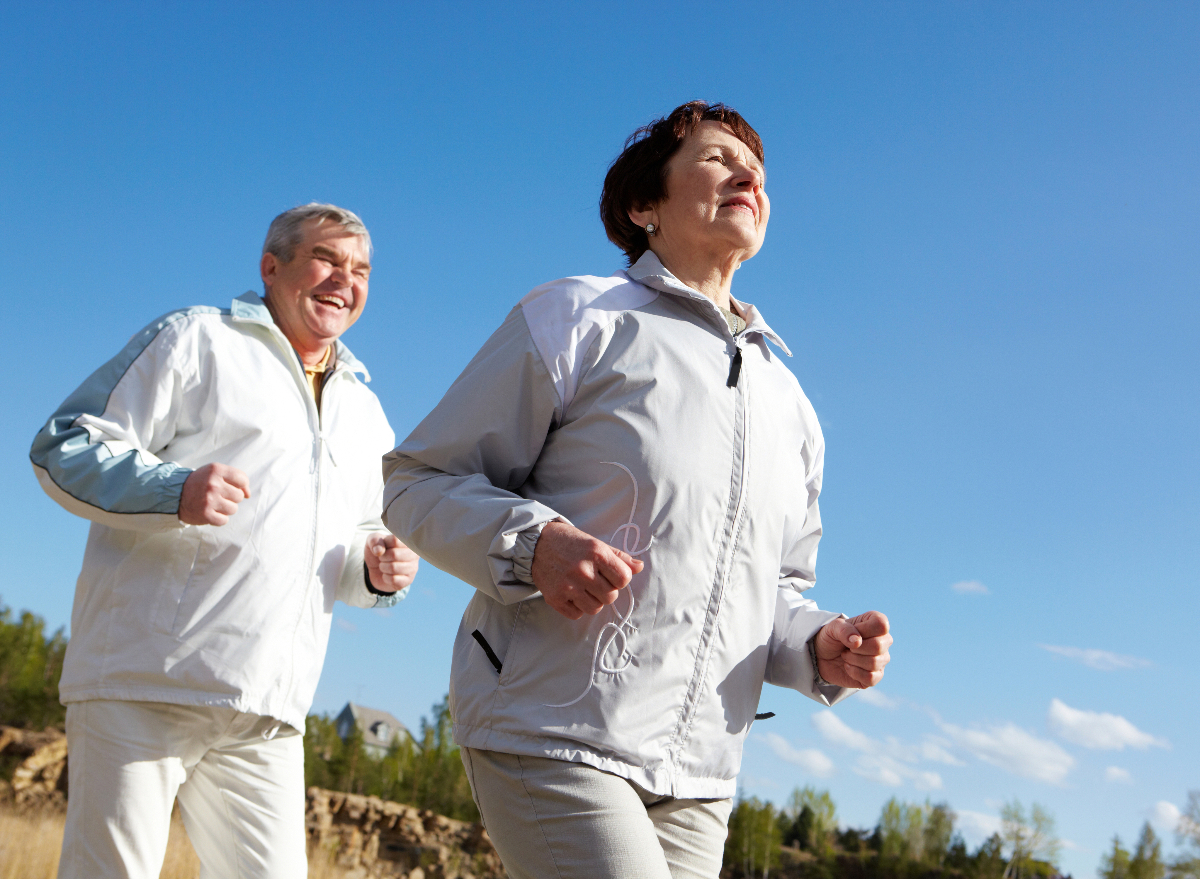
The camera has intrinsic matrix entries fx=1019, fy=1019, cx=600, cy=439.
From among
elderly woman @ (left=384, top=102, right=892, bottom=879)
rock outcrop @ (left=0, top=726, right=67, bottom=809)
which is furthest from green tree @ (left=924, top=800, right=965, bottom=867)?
elderly woman @ (left=384, top=102, right=892, bottom=879)

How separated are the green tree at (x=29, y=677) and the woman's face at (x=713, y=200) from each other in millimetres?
15049

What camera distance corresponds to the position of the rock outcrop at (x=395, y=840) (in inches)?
402

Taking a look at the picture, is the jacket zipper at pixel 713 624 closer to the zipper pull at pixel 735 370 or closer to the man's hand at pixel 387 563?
the zipper pull at pixel 735 370

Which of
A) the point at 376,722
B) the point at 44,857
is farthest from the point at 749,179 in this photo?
the point at 376,722

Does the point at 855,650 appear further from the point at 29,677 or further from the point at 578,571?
the point at 29,677

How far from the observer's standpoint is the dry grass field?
7.14 metres

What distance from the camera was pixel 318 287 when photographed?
12.4 ft

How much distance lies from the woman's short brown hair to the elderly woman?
39 centimetres

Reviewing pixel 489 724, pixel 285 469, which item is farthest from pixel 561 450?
pixel 285 469

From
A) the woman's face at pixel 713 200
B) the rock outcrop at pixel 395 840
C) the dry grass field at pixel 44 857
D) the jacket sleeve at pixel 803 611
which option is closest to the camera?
the jacket sleeve at pixel 803 611

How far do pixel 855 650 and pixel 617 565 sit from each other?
76 cm

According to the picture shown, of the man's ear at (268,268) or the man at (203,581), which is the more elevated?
the man's ear at (268,268)

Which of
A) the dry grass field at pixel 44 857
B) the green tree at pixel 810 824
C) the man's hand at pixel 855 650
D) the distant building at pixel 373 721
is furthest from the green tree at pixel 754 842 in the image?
the distant building at pixel 373 721

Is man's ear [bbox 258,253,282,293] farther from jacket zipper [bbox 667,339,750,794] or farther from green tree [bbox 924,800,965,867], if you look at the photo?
green tree [bbox 924,800,965,867]
